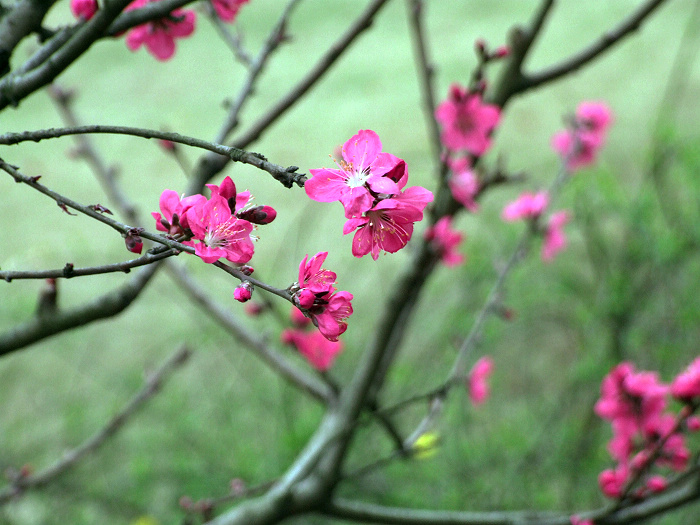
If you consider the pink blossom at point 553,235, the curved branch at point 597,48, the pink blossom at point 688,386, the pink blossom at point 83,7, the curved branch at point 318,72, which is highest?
the pink blossom at point 83,7

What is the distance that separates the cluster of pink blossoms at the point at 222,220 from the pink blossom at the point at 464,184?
44 cm

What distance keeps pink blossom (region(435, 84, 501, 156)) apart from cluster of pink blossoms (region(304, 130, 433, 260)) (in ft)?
1.55

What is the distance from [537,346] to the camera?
1.51 meters

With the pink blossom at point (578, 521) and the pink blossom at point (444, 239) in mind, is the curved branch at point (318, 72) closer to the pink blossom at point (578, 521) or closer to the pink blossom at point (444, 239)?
the pink blossom at point (444, 239)

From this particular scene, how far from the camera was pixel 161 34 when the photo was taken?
1.69 feet

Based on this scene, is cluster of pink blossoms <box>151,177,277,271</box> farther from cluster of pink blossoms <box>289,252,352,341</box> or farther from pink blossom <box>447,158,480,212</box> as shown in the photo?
pink blossom <box>447,158,480,212</box>

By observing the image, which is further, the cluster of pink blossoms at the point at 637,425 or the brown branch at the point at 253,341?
the brown branch at the point at 253,341

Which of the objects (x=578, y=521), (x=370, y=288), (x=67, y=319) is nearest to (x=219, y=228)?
(x=67, y=319)

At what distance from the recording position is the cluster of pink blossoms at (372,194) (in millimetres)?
252

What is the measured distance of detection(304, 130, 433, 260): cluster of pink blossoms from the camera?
9.9 inches

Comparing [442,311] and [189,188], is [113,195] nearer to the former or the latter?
[189,188]

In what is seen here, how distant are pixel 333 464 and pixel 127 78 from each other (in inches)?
69.5

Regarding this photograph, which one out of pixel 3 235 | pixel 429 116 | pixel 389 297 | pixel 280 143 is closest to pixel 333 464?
pixel 389 297

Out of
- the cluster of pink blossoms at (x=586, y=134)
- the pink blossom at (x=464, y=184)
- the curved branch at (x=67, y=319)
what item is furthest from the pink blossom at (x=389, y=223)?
the cluster of pink blossoms at (x=586, y=134)
